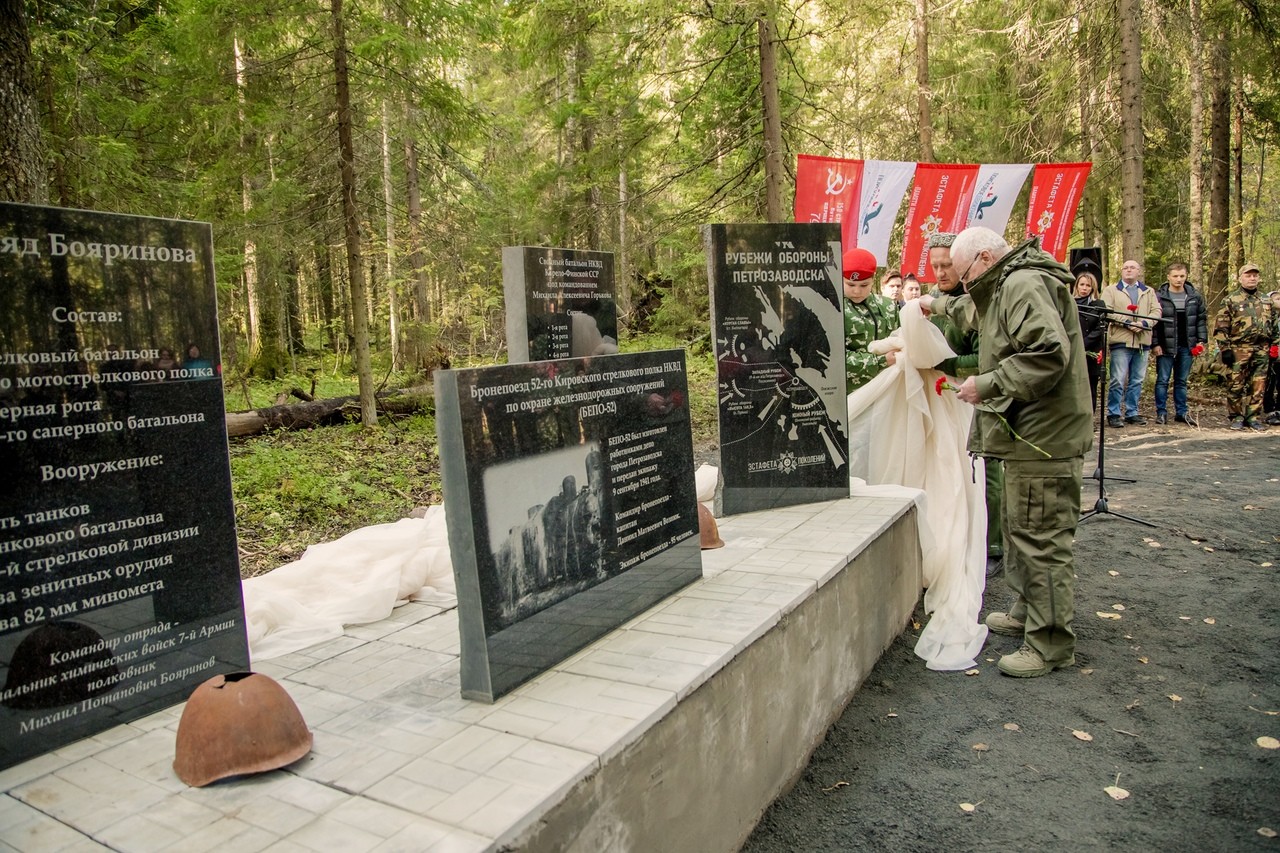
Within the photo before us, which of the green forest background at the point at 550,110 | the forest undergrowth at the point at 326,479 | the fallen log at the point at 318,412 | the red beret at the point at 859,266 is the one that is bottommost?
the forest undergrowth at the point at 326,479

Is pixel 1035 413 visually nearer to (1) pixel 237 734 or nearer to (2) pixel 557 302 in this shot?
(1) pixel 237 734

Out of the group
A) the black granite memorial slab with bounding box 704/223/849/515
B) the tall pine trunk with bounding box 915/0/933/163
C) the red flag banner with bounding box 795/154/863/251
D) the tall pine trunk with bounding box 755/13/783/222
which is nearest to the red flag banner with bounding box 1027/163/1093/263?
the tall pine trunk with bounding box 915/0/933/163

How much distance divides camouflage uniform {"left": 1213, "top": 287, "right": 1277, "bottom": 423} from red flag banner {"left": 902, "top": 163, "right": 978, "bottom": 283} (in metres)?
4.08

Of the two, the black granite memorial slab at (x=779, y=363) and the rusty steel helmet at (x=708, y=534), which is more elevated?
the black granite memorial slab at (x=779, y=363)

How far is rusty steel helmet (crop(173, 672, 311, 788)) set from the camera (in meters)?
2.29

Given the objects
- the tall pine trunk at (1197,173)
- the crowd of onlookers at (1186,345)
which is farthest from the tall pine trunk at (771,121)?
the tall pine trunk at (1197,173)

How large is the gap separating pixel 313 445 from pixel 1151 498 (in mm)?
9274

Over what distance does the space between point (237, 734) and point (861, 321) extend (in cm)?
517

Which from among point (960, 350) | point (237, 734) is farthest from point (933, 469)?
point (237, 734)

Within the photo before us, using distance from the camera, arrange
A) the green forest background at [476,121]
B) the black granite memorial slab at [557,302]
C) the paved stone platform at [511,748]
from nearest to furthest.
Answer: the paved stone platform at [511,748], the black granite memorial slab at [557,302], the green forest background at [476,121]

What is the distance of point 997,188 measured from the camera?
11.4 m

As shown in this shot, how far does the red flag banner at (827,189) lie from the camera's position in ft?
→ 34.4

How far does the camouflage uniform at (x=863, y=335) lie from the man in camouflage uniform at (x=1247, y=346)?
313 inches

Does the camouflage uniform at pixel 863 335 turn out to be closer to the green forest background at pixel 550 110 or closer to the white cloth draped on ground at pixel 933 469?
the white cloth draped on ground at pixel 933 469
